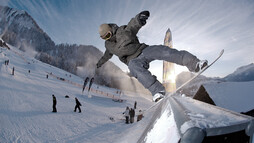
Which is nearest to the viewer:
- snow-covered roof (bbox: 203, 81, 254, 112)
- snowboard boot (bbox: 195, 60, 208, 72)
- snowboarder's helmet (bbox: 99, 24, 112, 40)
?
snowboard boot (bbox: 195, 60, 208, 72)

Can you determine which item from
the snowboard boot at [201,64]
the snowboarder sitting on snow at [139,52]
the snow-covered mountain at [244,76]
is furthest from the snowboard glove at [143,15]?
the snow-covered mountain at [244,76]

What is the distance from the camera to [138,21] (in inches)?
102

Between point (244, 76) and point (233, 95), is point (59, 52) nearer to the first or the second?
point (233, 95)

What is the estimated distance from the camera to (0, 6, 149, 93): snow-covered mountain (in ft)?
224

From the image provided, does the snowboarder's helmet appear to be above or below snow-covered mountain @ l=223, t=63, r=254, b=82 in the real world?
below

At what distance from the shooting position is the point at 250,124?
0.62m

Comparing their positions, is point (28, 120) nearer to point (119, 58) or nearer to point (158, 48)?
point (119, 58)

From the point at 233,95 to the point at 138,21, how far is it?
8.12 meters

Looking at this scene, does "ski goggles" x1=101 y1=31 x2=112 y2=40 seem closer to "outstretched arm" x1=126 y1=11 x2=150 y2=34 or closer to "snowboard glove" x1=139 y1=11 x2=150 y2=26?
"outstretched arm" x1=126 y1=11 x2=150 y2=34

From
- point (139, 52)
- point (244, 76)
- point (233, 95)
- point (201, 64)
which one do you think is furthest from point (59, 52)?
point (244, 76)

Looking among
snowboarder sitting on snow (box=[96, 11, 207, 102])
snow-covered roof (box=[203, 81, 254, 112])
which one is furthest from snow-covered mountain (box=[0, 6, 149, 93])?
snowboarder sitting on snow (box=[96, 11, 207, 102])

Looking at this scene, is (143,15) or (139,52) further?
(139,52)

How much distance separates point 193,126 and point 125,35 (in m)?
2.56

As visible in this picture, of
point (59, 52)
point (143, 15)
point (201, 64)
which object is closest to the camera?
point (201, 64)
